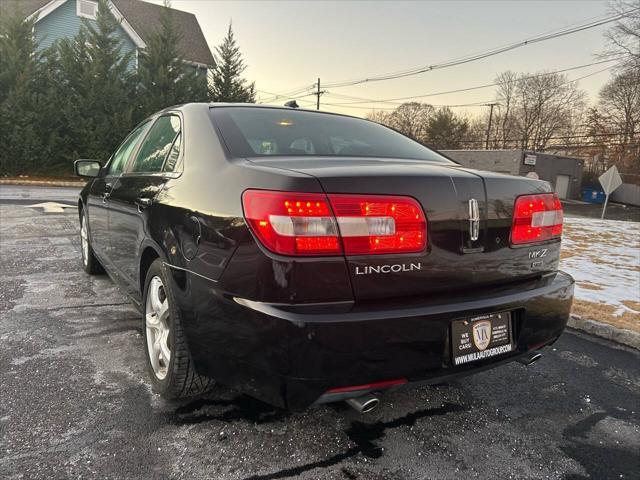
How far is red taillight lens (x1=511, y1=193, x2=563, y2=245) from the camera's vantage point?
81.6 inches

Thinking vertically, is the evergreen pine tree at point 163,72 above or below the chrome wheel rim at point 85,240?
above

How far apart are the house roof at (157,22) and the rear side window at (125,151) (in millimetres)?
21438

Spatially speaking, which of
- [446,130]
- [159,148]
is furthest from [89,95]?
[446,130]

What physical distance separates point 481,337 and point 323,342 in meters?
0.75

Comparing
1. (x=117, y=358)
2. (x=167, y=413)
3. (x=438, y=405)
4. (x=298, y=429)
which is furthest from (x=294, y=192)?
(x=117, y=358)

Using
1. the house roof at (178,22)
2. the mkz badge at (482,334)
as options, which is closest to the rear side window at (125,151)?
the mkz badge at (482,334)

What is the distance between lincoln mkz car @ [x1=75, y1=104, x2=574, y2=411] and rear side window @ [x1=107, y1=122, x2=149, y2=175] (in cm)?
104

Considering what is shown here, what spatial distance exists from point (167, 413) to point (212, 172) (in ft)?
3.92

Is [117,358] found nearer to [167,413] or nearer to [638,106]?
[167,413]

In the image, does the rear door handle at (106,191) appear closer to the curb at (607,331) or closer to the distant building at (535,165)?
the curb at (607,331)

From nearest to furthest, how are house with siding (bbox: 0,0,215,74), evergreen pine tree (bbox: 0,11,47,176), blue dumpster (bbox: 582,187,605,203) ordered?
evergreen pine tree (bbox: 0,11,47,176) → house with siding (bbox: 0,0,215,74) → blue dumpster (bbox: 582,187,605,203)

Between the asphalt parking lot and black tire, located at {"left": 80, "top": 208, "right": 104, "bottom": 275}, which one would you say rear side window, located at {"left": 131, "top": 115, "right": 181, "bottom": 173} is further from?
black tire, located at {"left": 80, "top": 208, "right": 104, "bottom": 275}

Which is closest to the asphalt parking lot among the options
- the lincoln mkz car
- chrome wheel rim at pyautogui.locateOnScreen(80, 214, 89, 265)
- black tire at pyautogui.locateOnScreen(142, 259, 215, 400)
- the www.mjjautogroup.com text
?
black tire at pyautogui.locateOnScreen(142, 259, 215, 400)

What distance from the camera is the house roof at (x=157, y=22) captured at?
2389 centimetres
